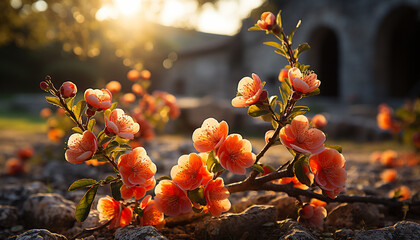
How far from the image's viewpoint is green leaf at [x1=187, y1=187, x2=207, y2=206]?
138 cm

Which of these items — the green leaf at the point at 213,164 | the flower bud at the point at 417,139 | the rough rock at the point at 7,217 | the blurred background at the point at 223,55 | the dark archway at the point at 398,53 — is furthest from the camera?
the dark archway at the point at 398,53

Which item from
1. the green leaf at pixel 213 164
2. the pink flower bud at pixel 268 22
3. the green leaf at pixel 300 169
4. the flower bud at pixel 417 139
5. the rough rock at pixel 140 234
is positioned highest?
the pink flower bud at pixel 268 22

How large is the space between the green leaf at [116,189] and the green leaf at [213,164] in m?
0.35

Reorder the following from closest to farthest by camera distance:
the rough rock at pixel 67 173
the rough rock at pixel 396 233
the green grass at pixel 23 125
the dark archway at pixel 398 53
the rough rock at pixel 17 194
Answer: the rough rock at pixel 396 233
the rough rock at pixel 17 194
the rough rock at pixel 67 173
the green grass at pixel 23 125
the dark archway at pixel 398 53

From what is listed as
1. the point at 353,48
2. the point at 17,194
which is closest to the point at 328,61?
the point at 353,48

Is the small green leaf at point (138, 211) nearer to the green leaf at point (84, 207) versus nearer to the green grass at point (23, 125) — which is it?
the green leaf at point (84, 207)

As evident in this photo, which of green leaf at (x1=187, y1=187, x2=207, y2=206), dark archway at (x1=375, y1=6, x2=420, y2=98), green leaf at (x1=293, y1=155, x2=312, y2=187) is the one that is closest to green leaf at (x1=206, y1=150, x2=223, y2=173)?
green leaf at (x1=187, y1=187, x2=207, y2=206)

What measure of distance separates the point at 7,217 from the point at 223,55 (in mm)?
15708

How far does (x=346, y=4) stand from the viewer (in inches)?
446

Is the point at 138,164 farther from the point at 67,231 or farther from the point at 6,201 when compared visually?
the point at 6,201

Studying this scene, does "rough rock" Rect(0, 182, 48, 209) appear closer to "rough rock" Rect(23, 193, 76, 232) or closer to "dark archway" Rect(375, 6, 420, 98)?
"rough rock" Rect(23, 193, 76, 232)

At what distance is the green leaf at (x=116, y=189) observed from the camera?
53.2 inches

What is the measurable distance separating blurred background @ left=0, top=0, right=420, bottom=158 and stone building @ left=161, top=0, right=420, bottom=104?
31mm

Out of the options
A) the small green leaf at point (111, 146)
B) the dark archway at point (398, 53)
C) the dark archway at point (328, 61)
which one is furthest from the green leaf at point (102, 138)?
the dark archway at point (328, 61)
